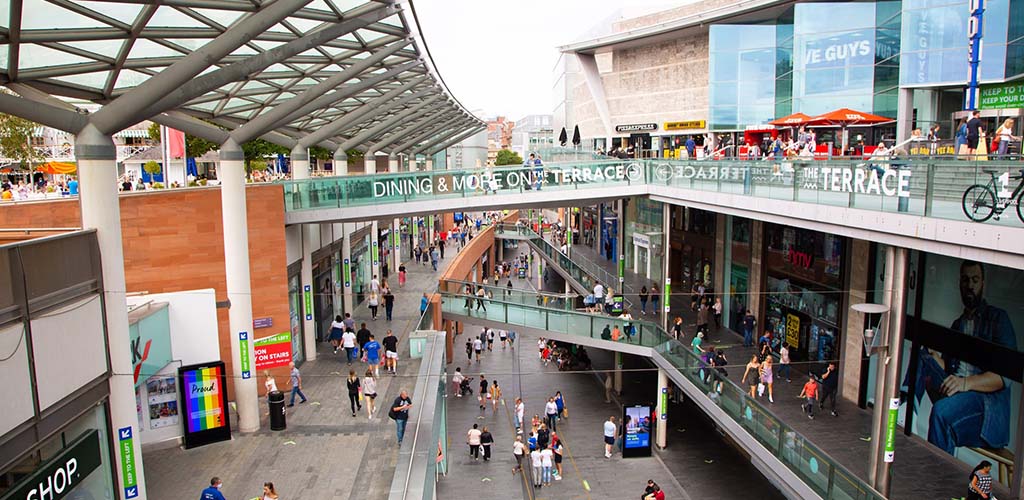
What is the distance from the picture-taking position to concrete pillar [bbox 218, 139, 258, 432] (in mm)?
15219

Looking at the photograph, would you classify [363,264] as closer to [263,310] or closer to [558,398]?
[558,398]

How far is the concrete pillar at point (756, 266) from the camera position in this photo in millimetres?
22219

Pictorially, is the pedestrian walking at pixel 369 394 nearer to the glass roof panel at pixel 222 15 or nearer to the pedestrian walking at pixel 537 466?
the pedestrian walking at pixel 537 466

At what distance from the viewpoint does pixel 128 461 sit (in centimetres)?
1116

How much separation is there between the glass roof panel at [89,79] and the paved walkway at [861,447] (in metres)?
15.1

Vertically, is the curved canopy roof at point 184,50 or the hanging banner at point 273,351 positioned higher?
the curved canopy roof at point 184,50

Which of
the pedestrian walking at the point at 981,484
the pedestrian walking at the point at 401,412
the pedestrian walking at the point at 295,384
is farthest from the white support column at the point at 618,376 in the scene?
the pedestrian walking at the point at 981,484

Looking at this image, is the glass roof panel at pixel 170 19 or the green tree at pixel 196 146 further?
the green tree at pixel 196 146

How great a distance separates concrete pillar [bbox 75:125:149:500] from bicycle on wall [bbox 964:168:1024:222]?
12245mm

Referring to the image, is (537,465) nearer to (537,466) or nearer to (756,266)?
(537,466)

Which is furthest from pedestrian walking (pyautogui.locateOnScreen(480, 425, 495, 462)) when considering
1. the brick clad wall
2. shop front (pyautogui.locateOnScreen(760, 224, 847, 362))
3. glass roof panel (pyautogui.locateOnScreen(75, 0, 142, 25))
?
glass roof panel (pyautogui.locateOnScreen(75, 0, 142, 25))

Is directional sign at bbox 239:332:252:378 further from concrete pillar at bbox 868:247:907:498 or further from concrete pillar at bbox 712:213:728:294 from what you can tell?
concrete pillar at bbox 712:213:728:294

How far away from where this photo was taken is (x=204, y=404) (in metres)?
14.3

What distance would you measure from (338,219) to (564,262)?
62.9ft
